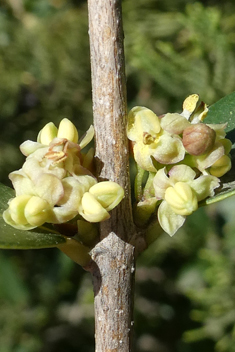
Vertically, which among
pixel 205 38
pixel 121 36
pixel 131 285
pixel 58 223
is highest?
pixel 205 38

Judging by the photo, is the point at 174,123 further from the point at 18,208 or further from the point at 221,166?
the point at 18,208

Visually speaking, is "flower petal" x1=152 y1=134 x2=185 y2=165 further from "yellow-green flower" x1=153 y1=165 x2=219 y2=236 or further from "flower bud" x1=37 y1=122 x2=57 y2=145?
"flower bud" x1=37 y1=122 x2=57 y2=145

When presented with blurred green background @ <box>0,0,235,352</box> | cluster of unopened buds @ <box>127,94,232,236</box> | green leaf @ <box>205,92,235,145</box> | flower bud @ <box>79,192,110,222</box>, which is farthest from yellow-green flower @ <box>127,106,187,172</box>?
blurred green background @ <box>0,0,235,352</box>

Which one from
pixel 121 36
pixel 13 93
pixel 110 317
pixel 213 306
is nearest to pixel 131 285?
pixel 110 317

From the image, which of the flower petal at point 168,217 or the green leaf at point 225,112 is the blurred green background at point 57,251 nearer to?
the green leaf at point 225,112

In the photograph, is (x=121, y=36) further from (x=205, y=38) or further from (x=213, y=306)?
(x=213, y=306)

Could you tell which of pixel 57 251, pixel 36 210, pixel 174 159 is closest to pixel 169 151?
pixel 174 159
